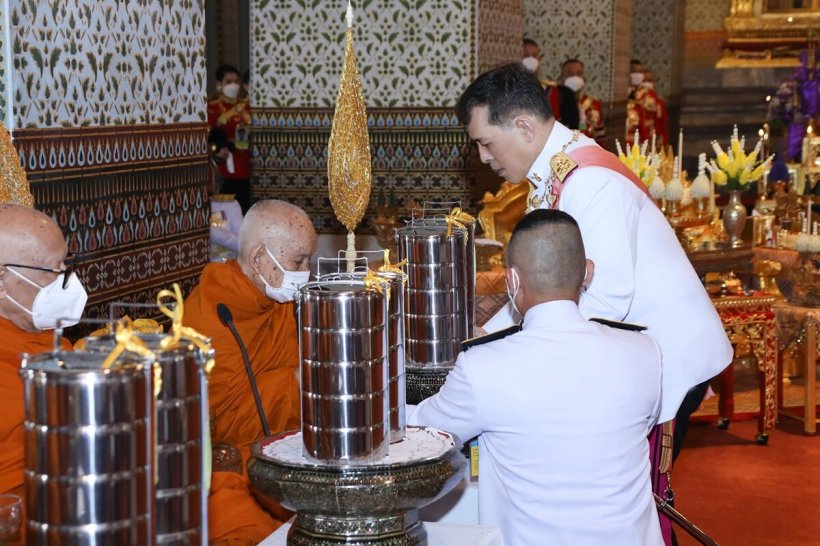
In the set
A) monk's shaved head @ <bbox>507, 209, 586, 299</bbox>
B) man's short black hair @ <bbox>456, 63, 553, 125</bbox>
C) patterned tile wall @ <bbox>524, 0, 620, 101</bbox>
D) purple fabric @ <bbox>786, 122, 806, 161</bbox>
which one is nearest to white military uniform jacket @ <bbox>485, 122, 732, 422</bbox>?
man's short black hair @ <bbox>456, 63, 553, 125</bbox>

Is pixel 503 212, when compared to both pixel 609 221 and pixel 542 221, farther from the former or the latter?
pixel 542 221

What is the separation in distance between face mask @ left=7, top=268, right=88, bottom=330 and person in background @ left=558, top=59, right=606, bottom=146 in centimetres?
925

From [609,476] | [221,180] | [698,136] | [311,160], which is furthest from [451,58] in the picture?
[698,136]

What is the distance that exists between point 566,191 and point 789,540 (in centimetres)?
210

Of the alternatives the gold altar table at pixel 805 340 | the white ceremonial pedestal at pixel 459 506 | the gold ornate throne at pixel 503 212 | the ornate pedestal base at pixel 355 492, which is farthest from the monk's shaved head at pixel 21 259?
the gold altar table at pixel 805 340

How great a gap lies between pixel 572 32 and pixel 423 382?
10.2 metres

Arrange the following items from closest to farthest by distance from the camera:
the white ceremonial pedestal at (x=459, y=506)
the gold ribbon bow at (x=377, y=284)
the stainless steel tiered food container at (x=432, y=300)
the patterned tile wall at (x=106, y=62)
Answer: the gold ribbon bow at (x=377, y=284), the white ceremonial pedestal at (x=459, y=506), the stainless steel tiered food container at (x=432, y=300), the patterned tile wall at (x=106, y=62)

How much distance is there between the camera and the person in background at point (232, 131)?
9.88m

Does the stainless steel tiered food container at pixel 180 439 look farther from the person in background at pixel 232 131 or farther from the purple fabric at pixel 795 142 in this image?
the purple fabric at pixel 795 142

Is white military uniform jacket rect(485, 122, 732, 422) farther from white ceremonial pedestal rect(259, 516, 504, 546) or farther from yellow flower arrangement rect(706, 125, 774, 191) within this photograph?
yellow flower arrangement rect(706, 125, 774, 191)

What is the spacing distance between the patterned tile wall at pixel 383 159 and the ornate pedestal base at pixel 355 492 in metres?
5.36

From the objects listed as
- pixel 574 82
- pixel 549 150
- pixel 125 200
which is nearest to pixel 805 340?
pixel 549 150

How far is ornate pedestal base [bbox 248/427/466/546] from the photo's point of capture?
7.07 ft

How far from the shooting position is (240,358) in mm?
3389
